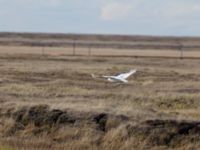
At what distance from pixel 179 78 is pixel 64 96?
1385 centimetres

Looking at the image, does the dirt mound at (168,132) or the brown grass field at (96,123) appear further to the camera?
the dirt mound at (168,132)

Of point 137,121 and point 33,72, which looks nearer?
point 137,121

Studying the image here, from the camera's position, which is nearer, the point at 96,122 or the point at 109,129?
the point at 109,129

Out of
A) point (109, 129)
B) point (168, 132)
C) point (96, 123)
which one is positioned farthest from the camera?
point (96, 123)

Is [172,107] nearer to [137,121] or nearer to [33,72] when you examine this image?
[137,121]

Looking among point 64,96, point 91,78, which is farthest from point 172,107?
point 91,78

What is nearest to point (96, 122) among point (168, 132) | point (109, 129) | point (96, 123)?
point (96, 123)

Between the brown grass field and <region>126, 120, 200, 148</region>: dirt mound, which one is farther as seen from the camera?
<region>126, 120, 200, 148</region>: dirt mound

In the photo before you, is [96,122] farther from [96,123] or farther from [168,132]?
[168,132]

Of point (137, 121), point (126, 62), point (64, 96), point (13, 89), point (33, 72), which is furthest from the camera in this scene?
point (126, 62)

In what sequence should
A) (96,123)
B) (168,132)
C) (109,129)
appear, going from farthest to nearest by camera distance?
(96,123)
(109,129)
(168,132)

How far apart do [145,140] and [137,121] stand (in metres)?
1.19

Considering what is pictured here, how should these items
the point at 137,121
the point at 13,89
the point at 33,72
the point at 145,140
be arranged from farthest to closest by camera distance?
the point at 33,72 < the point at 13,89 < the point at 137,121 < the point at 145,140

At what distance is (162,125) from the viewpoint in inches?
686
